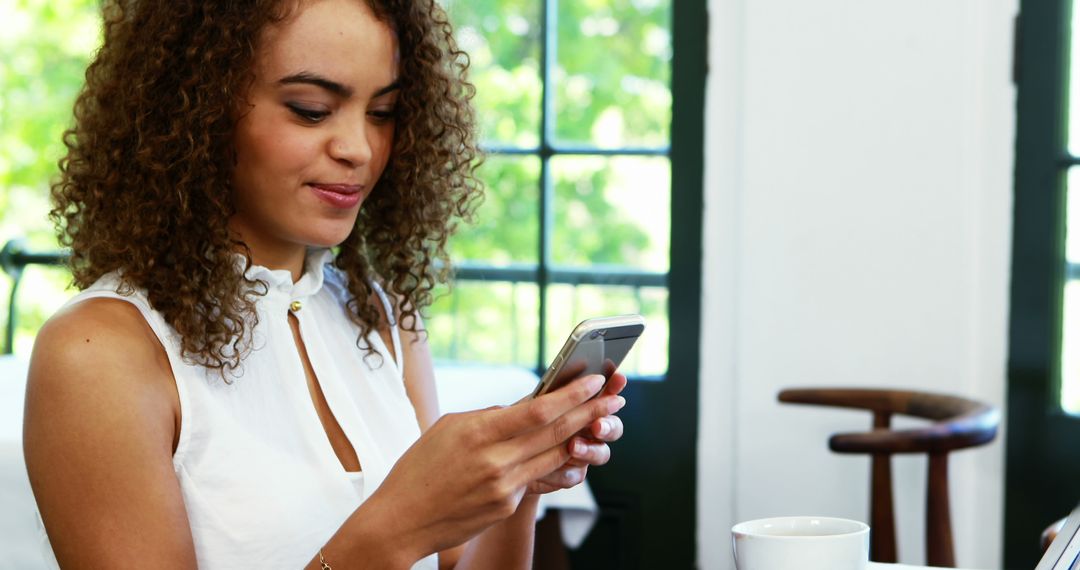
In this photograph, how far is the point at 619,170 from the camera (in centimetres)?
266

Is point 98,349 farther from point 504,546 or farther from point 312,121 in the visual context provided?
point 504,546

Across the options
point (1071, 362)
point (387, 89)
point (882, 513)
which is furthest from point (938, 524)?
point (387, 89)

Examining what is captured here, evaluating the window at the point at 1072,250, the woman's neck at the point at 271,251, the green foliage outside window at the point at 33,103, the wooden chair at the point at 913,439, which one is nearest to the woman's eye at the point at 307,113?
the woman's neck at the point at 271,251

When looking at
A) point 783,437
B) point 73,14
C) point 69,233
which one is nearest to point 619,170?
point 783,437

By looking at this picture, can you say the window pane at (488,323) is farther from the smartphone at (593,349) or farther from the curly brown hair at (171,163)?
the smartphone at (593,349)

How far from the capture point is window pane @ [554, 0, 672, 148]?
2.61 m

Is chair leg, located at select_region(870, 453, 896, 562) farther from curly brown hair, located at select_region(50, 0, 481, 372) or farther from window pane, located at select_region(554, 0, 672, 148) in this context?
curly brown hair, located at select_region(50, 0, 481, 372)

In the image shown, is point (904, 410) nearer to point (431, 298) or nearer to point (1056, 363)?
point (1056, 363)

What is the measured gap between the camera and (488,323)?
2.76 meters

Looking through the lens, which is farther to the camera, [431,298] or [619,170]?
[619,170]

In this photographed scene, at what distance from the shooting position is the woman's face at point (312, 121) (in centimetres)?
124

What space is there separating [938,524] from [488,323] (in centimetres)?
113

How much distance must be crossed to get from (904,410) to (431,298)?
987 millimetres

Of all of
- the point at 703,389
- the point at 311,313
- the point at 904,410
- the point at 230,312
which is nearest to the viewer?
the point at 230,312
